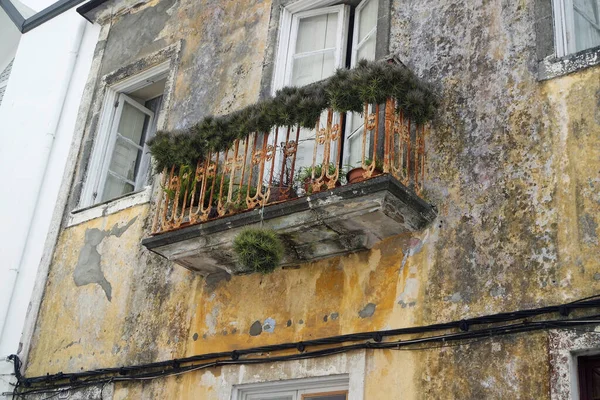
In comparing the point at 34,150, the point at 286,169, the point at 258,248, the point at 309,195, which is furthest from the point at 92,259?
the point at 309,195

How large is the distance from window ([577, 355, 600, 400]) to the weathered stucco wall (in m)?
0.24

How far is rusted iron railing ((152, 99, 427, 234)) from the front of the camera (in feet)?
21.4

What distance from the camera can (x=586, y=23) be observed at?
659 centimetres

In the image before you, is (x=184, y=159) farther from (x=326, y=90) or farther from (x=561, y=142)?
(x=561, y=142)

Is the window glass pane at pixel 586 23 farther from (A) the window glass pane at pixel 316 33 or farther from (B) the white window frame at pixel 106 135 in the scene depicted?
(B) the white window frame at pixel 106 135

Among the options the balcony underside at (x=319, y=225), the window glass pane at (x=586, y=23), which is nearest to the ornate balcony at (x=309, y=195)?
the balcony underside at (x=319, y=225)

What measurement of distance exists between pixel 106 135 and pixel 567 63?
5.82m

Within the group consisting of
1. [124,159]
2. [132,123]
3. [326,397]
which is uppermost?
[132,123]

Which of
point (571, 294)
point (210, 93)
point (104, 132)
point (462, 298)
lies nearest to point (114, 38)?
point (104, 132)

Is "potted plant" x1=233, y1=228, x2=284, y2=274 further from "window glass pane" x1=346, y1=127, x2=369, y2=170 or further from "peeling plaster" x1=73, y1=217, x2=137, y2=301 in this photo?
"peeling plaster" x1=73, y1=217, x2=137, y2=301

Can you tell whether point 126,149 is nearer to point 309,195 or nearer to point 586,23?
point 309,195

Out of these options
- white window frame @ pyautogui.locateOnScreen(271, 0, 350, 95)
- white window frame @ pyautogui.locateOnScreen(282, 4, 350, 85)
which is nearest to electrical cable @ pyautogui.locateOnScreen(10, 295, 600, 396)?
white window frame @ pyautogui.locateOnScreen(271, 0, 350, 95)

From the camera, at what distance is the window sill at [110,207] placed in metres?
8.87

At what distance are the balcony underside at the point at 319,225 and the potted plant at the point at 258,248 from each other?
6.8 inches
